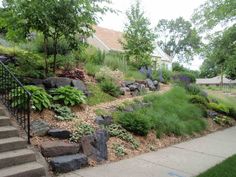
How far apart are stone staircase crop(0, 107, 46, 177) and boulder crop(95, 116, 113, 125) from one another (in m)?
2.04

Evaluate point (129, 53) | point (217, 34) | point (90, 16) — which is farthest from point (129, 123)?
point (129, 53)

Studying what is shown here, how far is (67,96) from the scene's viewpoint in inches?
303

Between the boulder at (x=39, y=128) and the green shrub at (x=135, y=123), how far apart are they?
2.14 meters

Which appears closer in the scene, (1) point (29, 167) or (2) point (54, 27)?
(1) point (29, 167)

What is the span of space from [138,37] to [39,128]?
13.8m

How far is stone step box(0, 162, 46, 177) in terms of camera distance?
470cm

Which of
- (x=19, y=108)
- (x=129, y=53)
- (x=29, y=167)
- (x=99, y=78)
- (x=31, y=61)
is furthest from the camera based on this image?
(x=129, y=53)

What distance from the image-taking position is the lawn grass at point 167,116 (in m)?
7.92

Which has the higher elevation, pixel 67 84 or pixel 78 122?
pixel 67 84

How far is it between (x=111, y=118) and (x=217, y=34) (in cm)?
776

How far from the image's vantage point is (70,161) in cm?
559

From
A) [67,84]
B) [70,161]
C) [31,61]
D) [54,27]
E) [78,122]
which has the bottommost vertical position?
[70,161]

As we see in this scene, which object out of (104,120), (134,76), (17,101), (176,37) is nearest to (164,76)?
(134,76)

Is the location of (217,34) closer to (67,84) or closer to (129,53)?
(129,53)
